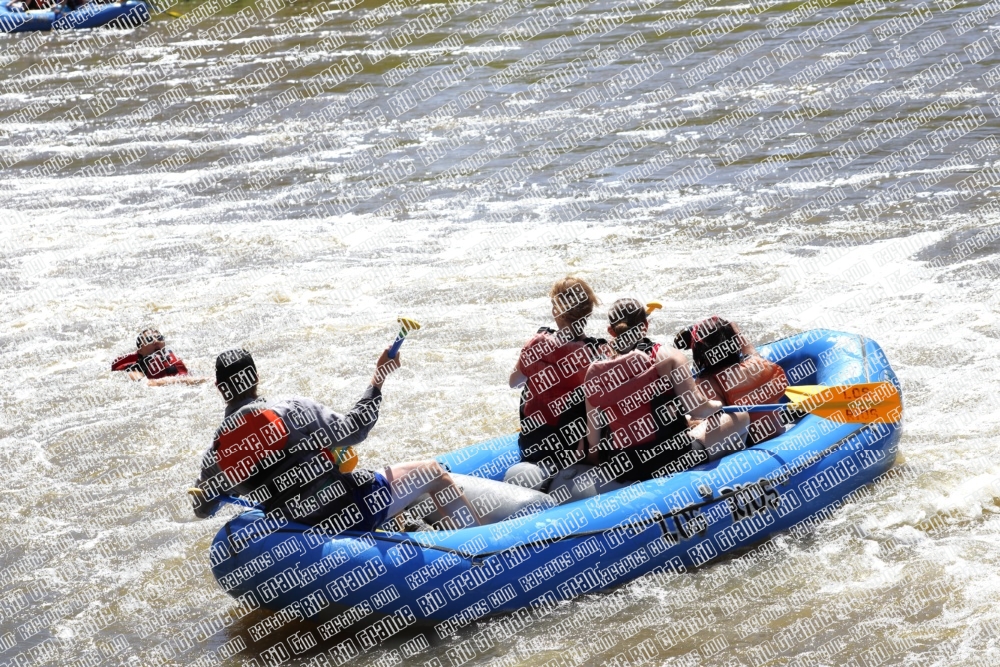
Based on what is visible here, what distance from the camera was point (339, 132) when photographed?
15.2m

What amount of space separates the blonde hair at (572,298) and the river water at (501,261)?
135 centimetres

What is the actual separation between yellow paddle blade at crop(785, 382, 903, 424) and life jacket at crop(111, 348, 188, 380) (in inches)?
185

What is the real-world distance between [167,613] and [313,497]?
1244 mm

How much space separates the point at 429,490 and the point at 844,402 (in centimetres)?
226

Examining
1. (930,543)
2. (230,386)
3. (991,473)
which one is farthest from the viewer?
(991,473)

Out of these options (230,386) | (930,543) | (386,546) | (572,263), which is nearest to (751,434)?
(930,543)

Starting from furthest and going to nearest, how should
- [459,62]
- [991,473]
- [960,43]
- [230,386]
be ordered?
[459,62]
[960,43]
[991,473]
[230,386]

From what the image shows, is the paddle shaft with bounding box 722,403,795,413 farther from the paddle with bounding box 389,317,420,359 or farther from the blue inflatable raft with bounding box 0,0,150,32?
the blue inflatable raft with bounding box 0,0,150,32

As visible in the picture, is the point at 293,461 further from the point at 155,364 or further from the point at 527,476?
the point at 155,364

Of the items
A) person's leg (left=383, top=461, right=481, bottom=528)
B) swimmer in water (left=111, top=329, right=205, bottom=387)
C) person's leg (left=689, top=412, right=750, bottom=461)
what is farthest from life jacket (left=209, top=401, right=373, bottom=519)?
swimmer in water (left=111, top=329, right=205, bottom=387)

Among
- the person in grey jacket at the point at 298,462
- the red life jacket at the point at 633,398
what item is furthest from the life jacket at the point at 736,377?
the person in grey jacket at the point at 298,462

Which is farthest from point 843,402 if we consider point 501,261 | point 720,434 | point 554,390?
point 501,261

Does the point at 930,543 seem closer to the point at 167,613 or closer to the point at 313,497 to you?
the point at 313,497

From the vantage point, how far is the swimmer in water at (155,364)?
8797 millimetres
